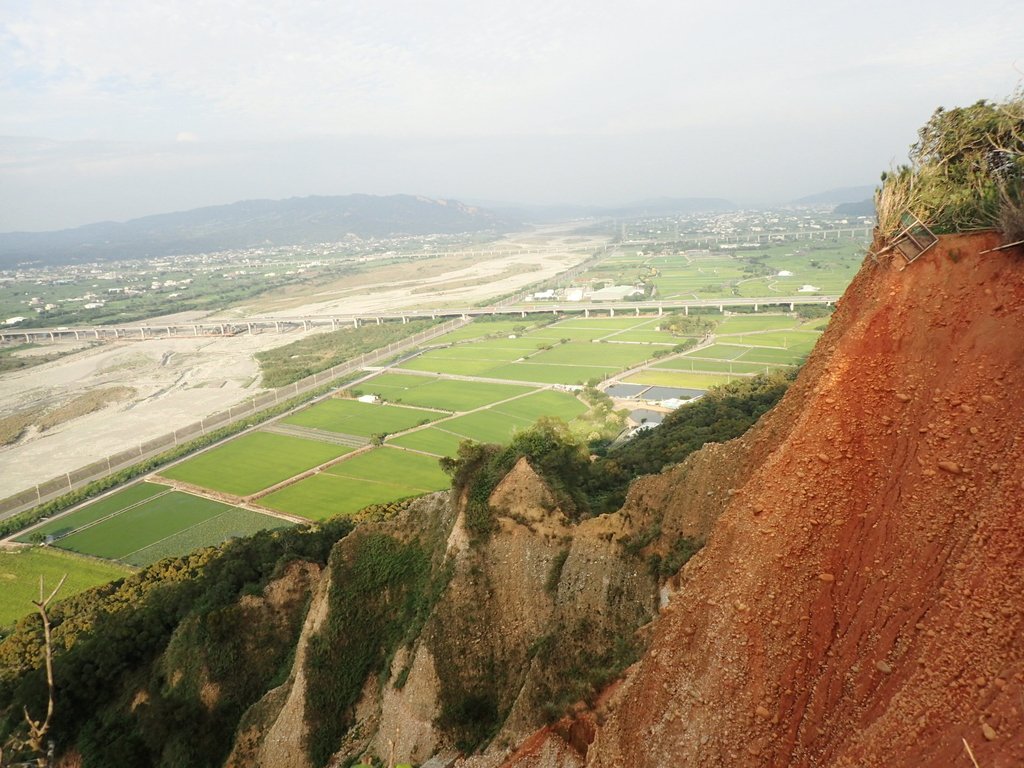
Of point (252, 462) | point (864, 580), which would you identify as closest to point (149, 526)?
point (252, 462)

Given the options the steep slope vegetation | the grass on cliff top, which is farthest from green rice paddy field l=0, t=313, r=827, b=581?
the grass on cliff top

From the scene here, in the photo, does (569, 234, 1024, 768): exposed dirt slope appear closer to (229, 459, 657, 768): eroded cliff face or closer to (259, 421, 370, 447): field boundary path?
(229, 459, 657, 768): eroded cliff face

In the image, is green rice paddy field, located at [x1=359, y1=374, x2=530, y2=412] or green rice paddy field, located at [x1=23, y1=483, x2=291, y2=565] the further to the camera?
green rice paddy field, located at [x1=359, y1=374, x2=530, y2=412]

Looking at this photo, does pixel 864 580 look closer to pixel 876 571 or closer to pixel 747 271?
pixel 876 571

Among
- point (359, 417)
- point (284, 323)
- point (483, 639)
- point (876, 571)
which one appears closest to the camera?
point (876, 571)

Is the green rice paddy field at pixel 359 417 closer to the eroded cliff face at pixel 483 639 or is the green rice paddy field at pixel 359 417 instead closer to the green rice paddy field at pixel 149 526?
the green rice paddy field at pixel 149 526

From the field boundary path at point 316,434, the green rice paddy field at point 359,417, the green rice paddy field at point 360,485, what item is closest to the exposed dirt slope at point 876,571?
the green rice paddy field at point 360,485
